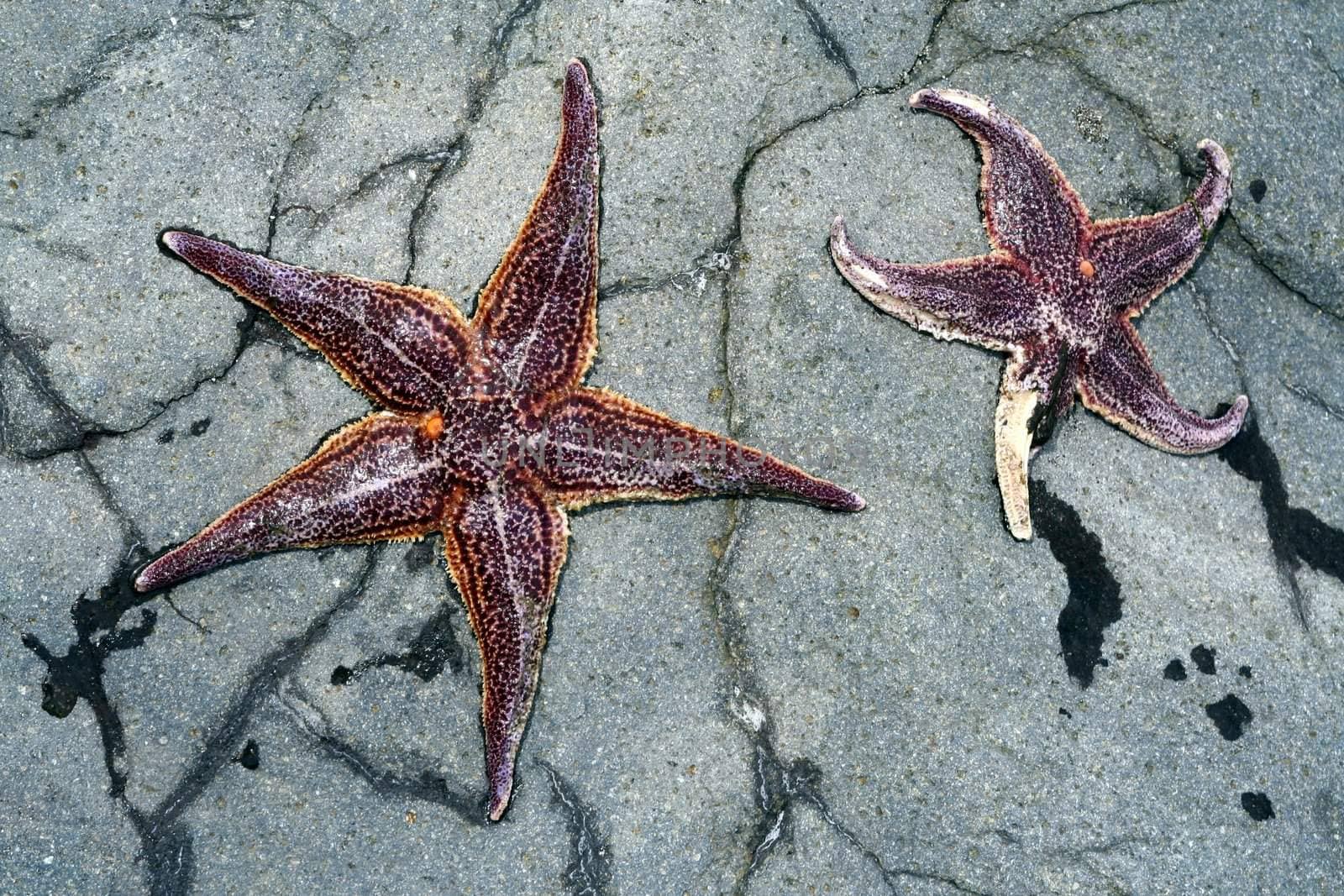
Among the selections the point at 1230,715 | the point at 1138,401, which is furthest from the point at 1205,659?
the point at 1138,401

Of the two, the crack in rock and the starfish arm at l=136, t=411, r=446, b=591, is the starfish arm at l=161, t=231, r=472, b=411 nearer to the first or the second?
the starfish arm at l=136, t=411, r=446, b=591

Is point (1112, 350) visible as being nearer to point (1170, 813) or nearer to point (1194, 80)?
point (1194, 80)

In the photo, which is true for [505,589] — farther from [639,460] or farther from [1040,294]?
[1040,294]

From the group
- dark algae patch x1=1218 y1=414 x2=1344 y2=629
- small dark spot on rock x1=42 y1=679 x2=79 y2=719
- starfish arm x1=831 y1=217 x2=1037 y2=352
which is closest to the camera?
small dark spot on rock x1=42 y1=679 x2=79 y2=719

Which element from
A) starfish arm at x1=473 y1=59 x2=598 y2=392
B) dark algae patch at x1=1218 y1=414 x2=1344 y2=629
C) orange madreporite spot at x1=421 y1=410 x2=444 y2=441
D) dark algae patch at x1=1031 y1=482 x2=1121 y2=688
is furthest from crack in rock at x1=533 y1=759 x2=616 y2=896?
dark algae patch at x1=1218 y1=414 x2=1344 y2=629

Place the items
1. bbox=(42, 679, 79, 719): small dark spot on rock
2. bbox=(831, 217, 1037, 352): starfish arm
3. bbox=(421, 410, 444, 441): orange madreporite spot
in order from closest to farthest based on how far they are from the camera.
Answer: bbox=(421, 410, 444, 441): orange madreporite spot < bbox=(42, 679, 79, 719): small dark spot on rock < bbox=(831, 217, 1037, 352): starfish arm

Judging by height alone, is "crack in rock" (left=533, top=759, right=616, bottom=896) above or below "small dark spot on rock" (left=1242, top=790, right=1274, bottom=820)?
above
